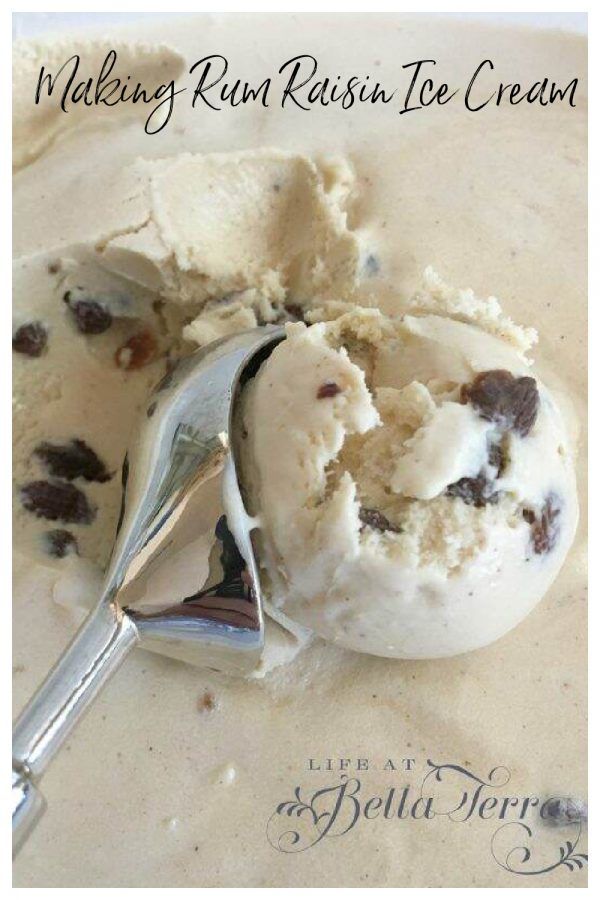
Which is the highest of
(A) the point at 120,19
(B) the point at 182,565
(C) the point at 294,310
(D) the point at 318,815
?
(A) the point at 120,19

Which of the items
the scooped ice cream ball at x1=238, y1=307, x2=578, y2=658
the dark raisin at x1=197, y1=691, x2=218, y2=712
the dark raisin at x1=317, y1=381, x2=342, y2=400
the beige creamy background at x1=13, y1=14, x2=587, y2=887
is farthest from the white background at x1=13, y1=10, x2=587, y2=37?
the dark raisin at x1=197, y1=691, x2=218, y2=712

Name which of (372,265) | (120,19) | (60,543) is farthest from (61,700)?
(120,19)

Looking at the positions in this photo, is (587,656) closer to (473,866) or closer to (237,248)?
(473,866)

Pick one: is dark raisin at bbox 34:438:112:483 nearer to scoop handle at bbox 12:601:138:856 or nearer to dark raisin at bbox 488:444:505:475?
scoop handle at bbox 12:601:138:856

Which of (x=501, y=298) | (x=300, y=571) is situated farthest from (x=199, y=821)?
(x=501, y=298)

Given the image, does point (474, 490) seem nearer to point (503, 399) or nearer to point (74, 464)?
point (503, 399)

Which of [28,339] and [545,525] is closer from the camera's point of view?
[545,525]

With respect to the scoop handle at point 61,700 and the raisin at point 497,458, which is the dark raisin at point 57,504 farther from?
the raisin at point 497,458
